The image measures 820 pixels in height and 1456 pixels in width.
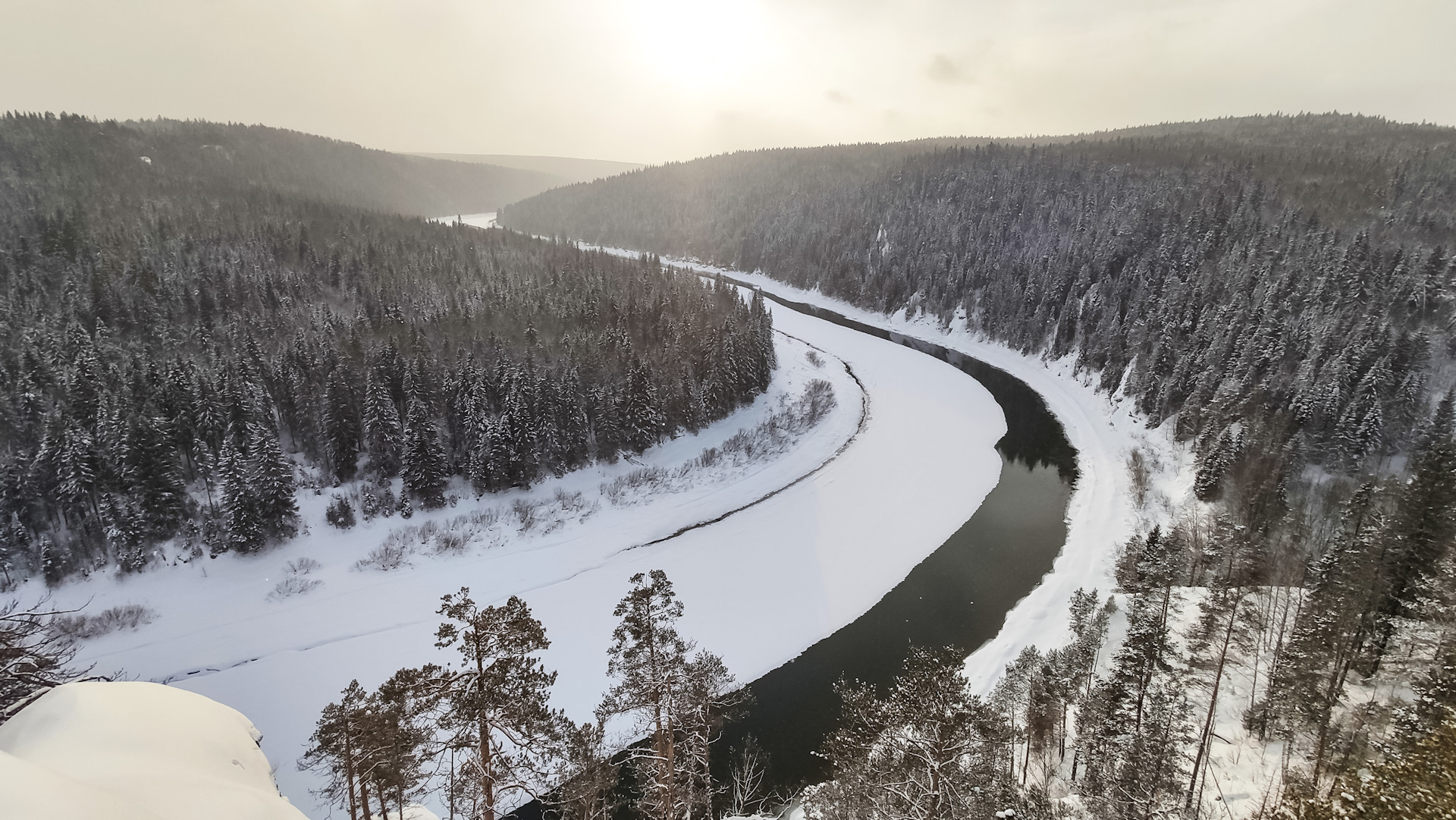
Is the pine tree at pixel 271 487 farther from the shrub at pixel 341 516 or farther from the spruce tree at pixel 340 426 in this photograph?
the spruce tree at pixel 340 426

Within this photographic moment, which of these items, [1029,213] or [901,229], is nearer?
[1029,213]

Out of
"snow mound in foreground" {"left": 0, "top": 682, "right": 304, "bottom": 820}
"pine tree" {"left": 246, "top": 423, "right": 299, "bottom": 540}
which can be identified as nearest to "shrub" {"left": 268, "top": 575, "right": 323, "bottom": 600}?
"pine tree" {"left": 246, "top": 423, "right": 299, "bottom": 540}

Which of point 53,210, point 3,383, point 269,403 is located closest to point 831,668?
point 269,403

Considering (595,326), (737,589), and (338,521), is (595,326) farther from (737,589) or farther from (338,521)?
(737,589)

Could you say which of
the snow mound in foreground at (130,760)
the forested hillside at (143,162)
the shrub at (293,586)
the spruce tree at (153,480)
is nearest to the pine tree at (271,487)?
the shrub at (293,586)

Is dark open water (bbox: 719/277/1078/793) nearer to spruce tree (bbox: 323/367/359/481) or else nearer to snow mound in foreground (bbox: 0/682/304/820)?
snow mound in foreground (bbox: 0/682/304/820)

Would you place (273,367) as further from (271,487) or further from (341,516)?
(341,516)

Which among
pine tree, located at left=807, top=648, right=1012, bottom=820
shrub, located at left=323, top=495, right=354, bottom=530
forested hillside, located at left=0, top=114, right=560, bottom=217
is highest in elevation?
forested hillside, located at left=0, top=114, right=560, bottom=217
